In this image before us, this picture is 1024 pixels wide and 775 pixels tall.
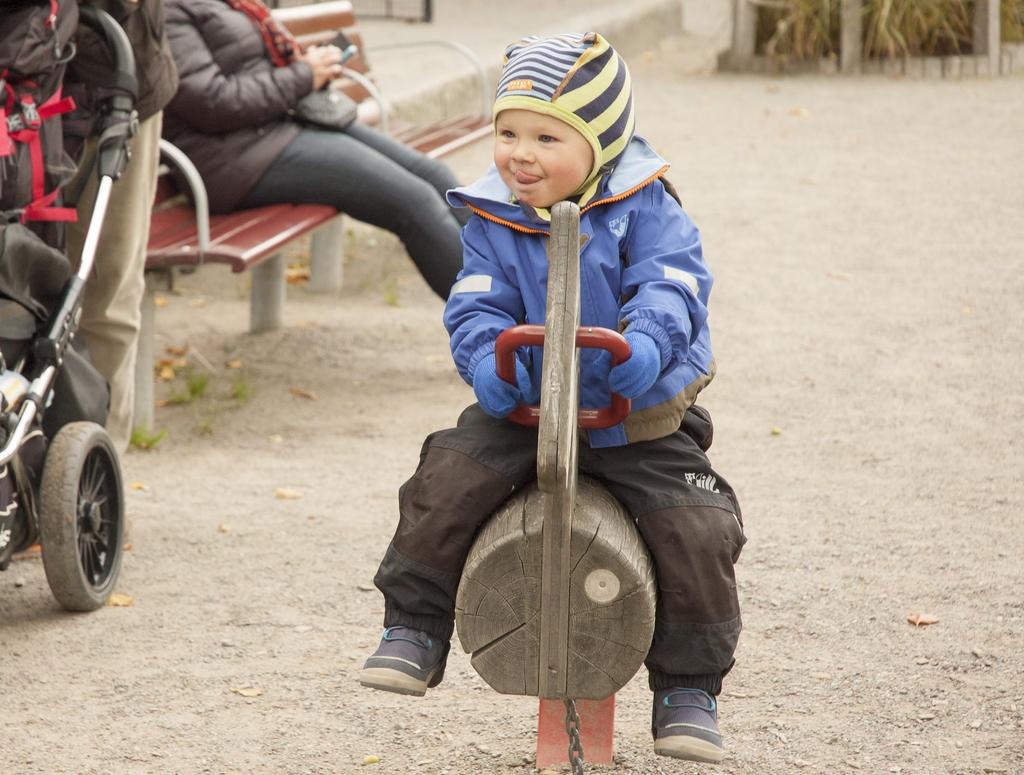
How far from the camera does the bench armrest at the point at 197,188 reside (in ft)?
17.0

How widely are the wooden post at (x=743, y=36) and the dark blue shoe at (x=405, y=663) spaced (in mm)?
10167

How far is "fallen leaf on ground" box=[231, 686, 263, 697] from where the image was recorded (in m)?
3.73

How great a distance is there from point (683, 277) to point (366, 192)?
311 cm

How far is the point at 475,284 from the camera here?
292cm

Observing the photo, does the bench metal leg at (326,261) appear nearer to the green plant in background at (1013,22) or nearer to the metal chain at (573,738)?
the metal chain at (573,738)

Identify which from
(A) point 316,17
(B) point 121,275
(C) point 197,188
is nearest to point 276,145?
(C) point 197,188

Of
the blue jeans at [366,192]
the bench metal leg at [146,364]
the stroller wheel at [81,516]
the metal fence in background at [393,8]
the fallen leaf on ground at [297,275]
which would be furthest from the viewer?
the metal fence in background at [393,8]

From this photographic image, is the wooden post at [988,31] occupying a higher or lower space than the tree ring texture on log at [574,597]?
lower

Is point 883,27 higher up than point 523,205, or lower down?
lower down

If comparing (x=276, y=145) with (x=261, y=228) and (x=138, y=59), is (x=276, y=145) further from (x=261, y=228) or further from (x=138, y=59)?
(x=138, y=59)

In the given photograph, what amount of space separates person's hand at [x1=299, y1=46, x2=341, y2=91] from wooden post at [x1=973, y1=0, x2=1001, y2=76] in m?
7.66

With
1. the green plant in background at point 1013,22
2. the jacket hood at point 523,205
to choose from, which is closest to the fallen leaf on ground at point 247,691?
the jacket hood at point 523,205

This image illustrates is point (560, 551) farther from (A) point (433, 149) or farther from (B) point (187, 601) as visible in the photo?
(A) point (433, 149)

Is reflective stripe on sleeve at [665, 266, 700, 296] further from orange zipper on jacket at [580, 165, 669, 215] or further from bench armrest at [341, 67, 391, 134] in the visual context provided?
bench armrest at [341, 67, 391, 134]
